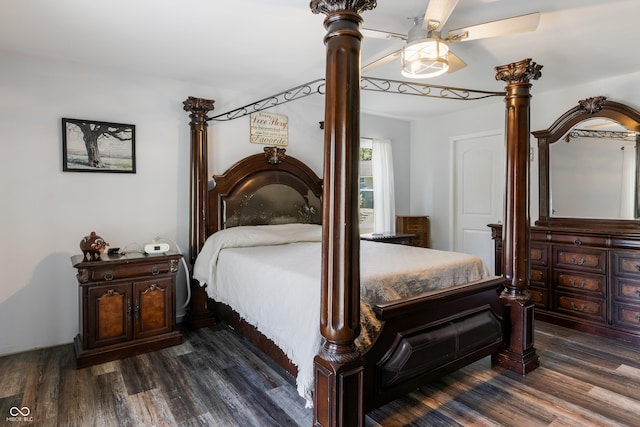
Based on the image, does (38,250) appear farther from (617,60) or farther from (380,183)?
(617,60)

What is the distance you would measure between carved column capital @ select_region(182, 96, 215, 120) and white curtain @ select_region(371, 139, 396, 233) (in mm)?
2455

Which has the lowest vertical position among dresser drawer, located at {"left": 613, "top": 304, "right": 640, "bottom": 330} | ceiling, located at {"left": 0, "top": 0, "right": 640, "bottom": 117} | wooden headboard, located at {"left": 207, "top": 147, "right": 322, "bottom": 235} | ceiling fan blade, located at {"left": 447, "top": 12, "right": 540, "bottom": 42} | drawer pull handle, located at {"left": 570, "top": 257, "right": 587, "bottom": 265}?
dresser drawer, located at {"left": 613, "top": 304, "right": 640, "bottom": 330}

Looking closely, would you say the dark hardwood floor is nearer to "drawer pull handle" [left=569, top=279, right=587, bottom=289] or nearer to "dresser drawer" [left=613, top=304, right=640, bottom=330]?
"dresser drawer" [left=613, top=304, right=640, bottom=330]

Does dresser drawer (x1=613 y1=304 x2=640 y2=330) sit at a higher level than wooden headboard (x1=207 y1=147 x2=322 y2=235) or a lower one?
lower

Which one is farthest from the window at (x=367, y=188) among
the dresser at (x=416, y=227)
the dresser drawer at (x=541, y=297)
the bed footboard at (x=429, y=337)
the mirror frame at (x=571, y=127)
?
the bed footboard at (x=429, y=337)

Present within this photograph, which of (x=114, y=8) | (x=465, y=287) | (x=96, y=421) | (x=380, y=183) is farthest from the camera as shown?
(x=380, y=183)

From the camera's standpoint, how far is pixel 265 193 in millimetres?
4012

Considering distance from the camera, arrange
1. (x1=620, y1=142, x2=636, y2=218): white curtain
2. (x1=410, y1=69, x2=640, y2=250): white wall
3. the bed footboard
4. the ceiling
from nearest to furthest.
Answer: the bed footboard, the ceiling, (x1=620, y1=142, x2=636, y2=218): white curtain, (x1=410, y1=69, x2=640, y2=250): white wall

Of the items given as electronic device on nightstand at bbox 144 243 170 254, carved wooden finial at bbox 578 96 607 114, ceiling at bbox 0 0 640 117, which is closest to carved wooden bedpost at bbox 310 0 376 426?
ceiling at bbox 0 0 640 117

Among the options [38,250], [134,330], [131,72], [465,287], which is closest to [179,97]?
[131,72]

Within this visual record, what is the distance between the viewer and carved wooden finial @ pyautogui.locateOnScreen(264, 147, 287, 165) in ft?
13.1

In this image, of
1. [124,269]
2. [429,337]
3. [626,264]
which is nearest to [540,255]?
[626,264]

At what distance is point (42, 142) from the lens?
3.05 meters

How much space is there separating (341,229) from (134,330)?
2218 millimetres
